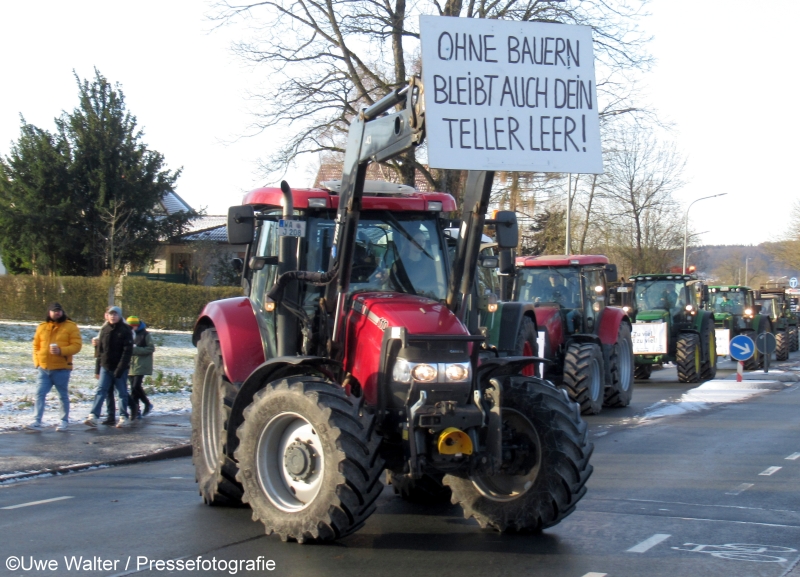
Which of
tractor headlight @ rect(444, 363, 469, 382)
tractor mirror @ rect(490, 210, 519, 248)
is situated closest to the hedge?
tractor mirror @ rect(490, 210, 519, 248)

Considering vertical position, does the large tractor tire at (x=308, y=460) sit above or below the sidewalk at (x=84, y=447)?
above

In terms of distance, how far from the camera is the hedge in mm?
31591

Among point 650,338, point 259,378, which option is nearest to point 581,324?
point 650,338

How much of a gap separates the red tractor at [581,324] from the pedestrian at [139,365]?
6175 millimetres

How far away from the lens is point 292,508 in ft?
21.9

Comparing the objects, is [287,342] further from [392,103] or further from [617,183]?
[617,183]

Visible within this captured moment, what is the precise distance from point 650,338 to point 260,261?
15.4m

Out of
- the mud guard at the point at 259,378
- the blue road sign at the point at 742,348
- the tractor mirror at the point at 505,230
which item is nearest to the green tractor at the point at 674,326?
the blue road sign at the point at 742,348

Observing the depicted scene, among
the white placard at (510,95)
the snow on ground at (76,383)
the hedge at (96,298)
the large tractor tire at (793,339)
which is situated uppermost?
the white placard at (510,95)

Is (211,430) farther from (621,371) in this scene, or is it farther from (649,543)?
(621,371)

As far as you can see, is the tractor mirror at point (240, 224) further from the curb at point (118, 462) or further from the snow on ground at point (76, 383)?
the snow on ground at point (76, 383)

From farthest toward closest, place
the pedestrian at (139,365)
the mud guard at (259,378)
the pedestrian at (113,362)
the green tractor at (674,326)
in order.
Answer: the green tractor at (674,326)
the pedestrian at (139,365)
the pedestrian at (113,362)
the mud guard at (259,378)

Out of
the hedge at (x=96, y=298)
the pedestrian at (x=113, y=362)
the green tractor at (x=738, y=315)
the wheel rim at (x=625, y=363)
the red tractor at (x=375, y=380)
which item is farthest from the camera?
the hedge at (x=96, y=298)

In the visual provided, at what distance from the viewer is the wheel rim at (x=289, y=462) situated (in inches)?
259
